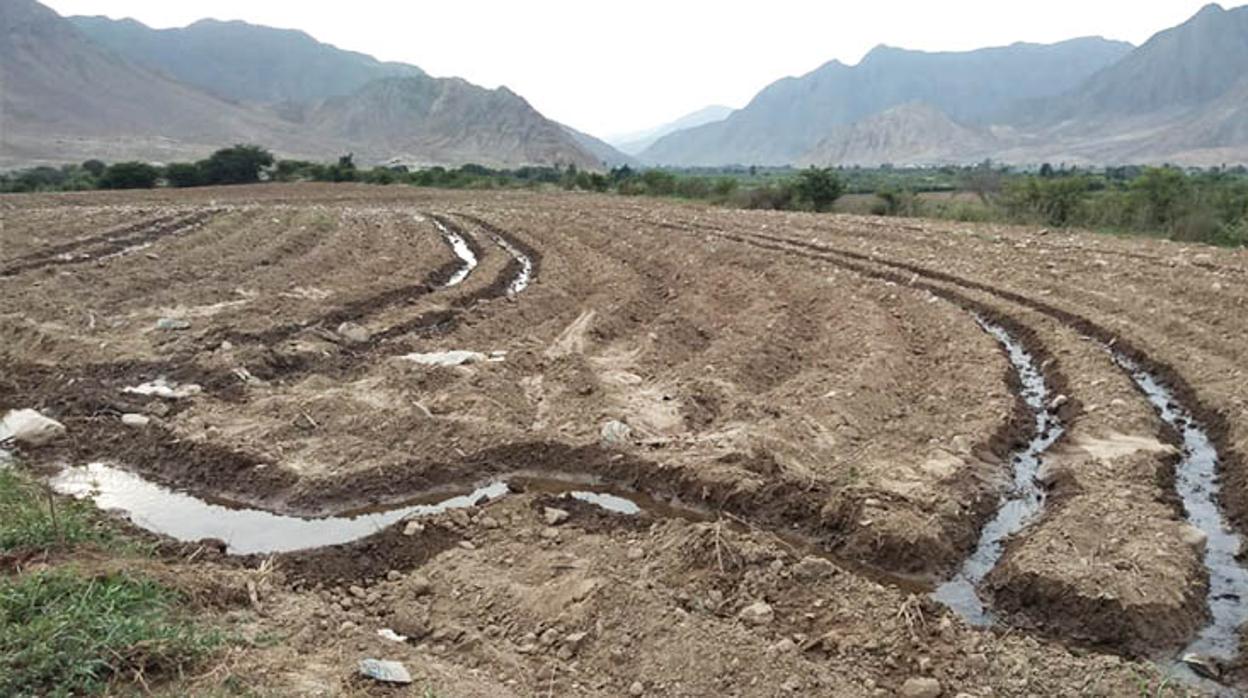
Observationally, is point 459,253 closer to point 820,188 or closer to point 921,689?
point 921,689

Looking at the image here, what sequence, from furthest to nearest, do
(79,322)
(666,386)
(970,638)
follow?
(79,322)
(666,386)
(970,638)

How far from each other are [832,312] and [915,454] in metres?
5.33

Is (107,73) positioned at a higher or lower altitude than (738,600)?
higher

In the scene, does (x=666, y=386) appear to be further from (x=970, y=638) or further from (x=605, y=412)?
(x=970, y=638)

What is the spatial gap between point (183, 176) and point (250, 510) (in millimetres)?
45354

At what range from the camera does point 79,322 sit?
12.4m

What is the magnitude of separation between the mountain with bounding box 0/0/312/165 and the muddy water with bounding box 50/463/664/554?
99254 mm

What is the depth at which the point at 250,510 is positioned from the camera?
7.59 metres

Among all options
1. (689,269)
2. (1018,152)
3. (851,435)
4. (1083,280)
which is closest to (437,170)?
(689,269)

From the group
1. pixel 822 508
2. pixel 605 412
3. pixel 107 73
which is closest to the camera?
pixel 822 508

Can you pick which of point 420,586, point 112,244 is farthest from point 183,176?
point 420,586

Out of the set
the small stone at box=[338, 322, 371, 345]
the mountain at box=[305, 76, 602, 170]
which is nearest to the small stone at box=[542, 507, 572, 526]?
the small stone at box=[338, 322, 371, 345]

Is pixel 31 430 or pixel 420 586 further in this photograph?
pixel 31 430

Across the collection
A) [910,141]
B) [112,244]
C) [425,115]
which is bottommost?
[112,244]
